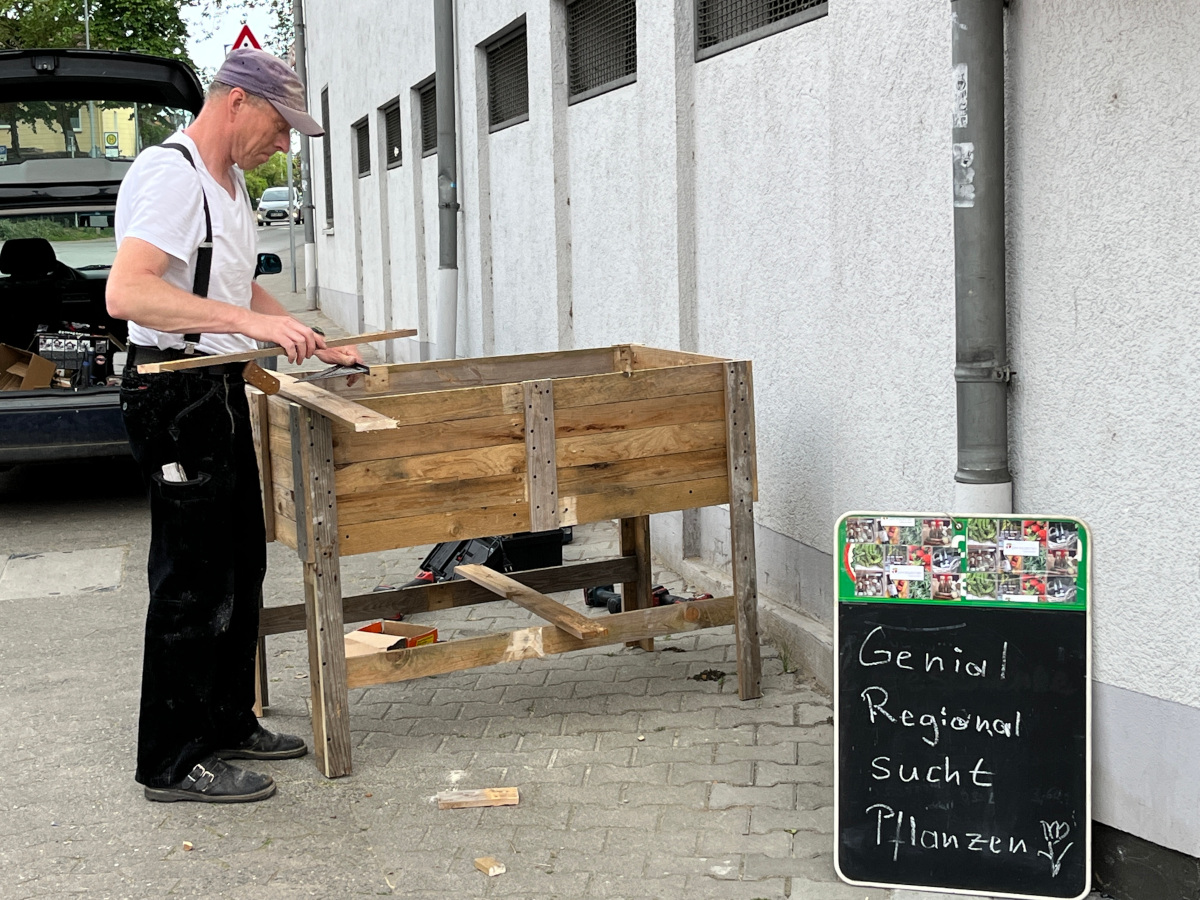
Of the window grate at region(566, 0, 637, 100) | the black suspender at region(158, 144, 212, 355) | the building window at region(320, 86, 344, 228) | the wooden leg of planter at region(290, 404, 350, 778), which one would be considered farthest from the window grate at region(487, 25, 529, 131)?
the building window at region(320, 86, 344, 228)

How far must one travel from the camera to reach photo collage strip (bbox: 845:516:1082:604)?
3.19 m

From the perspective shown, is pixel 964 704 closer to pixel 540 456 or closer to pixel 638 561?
pixel 540 456

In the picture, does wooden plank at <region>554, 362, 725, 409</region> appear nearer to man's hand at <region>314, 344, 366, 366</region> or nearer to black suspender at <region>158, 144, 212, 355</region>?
man's hand at <region>314, 344, 366, 366</region>

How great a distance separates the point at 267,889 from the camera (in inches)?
134

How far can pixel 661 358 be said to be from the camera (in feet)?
16.4

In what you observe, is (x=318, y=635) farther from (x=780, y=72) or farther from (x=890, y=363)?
(x=780, y=72)

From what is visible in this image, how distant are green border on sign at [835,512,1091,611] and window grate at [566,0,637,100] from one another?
3786 mm

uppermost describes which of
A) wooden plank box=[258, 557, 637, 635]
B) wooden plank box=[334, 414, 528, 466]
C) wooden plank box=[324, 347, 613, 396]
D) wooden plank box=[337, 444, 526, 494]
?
wooden plank box=[324, 347, 613, 396]

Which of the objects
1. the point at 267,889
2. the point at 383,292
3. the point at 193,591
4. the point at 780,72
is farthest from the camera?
the point at 383,292

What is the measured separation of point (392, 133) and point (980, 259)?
461 inches

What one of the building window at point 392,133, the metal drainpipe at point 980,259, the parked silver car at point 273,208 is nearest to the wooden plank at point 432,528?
the metal drainpipe at point 980,259

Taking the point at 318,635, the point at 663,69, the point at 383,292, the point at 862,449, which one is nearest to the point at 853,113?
the point at 862,449

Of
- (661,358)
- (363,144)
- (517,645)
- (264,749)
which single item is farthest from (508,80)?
(363,144)

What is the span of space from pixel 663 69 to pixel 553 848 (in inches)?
142
